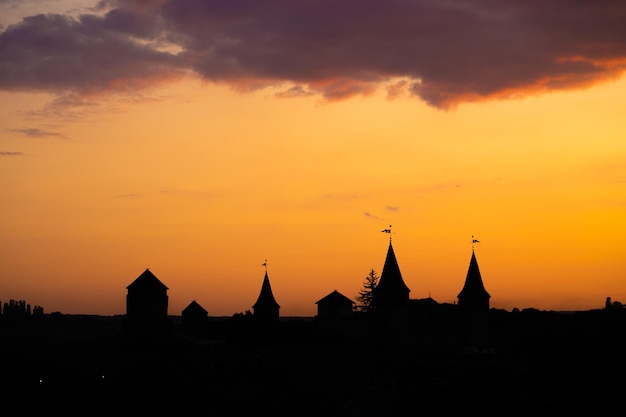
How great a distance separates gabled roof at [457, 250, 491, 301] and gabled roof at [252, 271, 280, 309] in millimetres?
20839

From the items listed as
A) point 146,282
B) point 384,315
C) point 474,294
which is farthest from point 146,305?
point 474,294

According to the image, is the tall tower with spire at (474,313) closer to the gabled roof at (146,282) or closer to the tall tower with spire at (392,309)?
the tall tower with spire at (392,309)

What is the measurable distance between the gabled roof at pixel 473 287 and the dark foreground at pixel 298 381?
6.16 meters

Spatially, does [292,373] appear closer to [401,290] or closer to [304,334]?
[304,334]

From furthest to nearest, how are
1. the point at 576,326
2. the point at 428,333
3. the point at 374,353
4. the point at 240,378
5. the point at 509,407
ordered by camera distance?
the point at 576,326
the point at 428,333
the point at 374,353
the point at 240,378
the point at 509,407

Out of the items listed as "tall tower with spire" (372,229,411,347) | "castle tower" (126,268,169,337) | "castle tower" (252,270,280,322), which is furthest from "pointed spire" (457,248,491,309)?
"castle tower" (126,268,169,337)

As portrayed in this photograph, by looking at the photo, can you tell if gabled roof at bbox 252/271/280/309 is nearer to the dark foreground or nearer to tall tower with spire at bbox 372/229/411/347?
the dark foreground

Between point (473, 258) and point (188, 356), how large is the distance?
34.8m

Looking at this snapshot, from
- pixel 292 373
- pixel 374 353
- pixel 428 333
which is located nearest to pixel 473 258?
pixel 428 333

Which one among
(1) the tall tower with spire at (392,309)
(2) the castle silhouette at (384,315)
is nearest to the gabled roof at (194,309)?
(2) the castle silhouette at (384,315)

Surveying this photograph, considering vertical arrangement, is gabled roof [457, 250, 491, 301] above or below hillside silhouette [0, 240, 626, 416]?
above

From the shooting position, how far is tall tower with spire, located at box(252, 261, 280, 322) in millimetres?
114188

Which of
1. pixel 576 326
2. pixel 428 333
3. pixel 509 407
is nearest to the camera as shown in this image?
pixel 509 407

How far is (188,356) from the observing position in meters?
89.1
